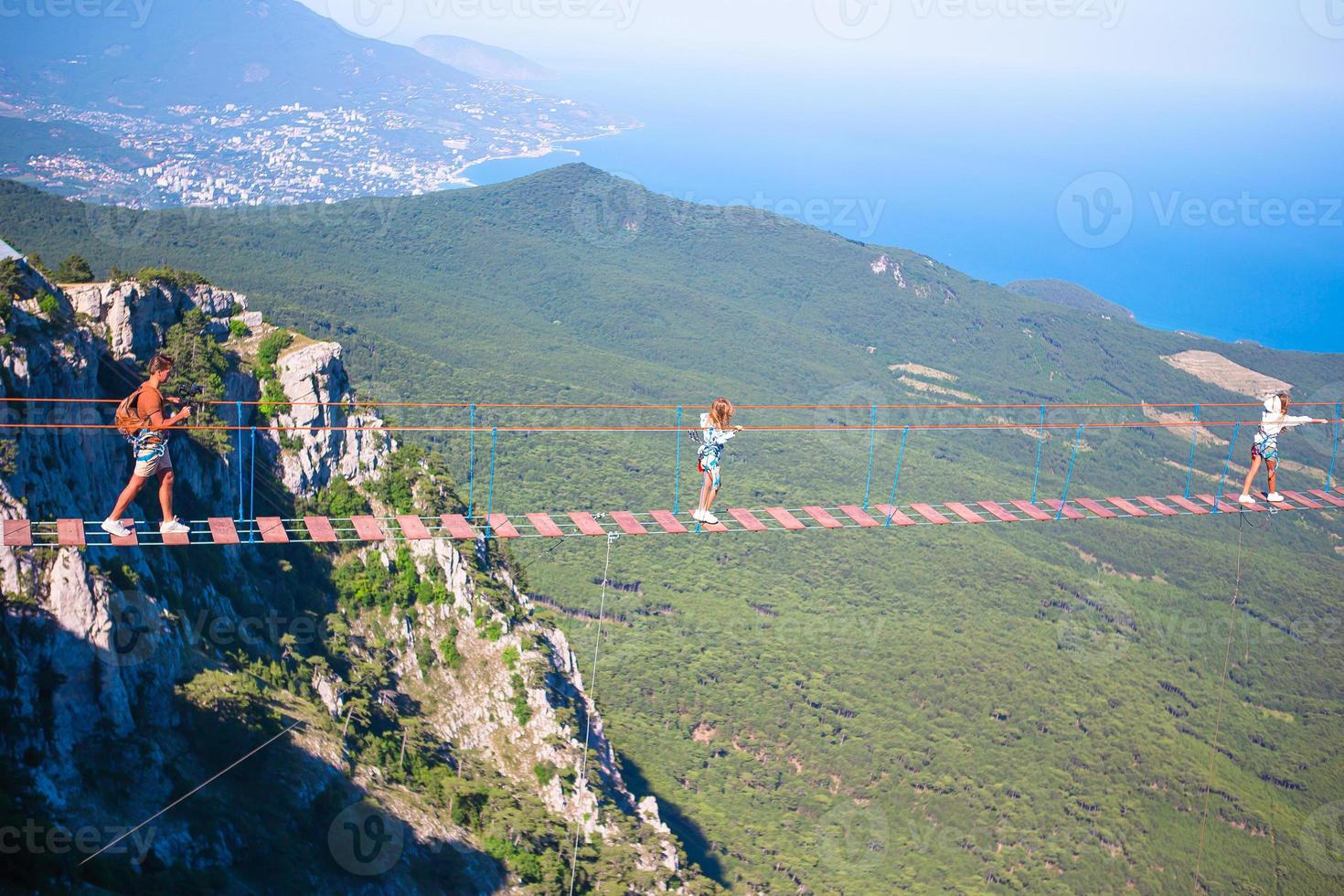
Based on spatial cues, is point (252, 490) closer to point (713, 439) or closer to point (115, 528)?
point (115, 528)

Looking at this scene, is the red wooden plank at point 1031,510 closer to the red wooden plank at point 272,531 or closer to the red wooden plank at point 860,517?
the red wooden plank at point 860,517

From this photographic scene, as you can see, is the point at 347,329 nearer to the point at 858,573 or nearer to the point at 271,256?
the point at 271,256

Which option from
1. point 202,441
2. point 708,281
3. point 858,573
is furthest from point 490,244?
point 202,441

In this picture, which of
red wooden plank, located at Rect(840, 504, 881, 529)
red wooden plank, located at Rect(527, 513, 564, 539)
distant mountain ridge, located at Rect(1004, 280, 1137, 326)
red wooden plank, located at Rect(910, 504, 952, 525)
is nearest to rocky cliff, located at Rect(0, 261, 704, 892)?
red wooden plank, located at Rect(527, 513, 564, 539)
